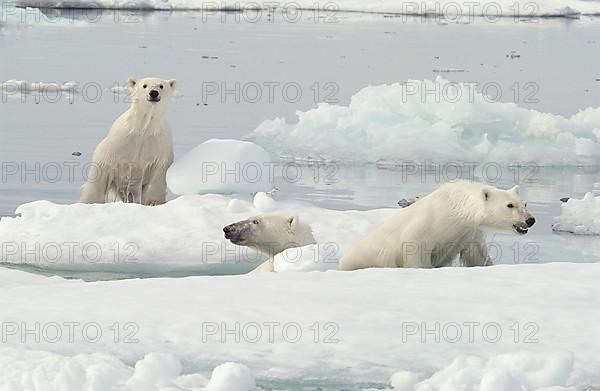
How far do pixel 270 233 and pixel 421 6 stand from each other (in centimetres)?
5413

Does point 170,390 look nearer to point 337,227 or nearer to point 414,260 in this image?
point 414,260

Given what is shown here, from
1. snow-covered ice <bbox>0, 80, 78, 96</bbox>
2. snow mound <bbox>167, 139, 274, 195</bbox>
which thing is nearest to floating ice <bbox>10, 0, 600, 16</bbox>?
snow-covered ice <bbox>0, 80, 78, 96</bbox>

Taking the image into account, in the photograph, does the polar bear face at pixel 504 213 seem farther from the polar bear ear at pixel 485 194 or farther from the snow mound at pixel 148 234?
the snow mound at pixel 148 234

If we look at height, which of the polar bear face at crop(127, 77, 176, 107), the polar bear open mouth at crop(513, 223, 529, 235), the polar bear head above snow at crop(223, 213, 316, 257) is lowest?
the polar bear head above snow at crop(223, 213, 316, 257)

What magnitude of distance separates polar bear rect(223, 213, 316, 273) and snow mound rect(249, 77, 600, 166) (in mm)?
5811

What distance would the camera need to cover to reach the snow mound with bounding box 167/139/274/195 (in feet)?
29.2

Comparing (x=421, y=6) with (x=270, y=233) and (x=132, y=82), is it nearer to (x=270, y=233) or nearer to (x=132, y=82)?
(x=132, y=82)

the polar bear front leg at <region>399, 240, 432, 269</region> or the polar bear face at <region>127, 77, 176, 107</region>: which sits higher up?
the polar bear face at <region>127, 77, 176, 107</region>

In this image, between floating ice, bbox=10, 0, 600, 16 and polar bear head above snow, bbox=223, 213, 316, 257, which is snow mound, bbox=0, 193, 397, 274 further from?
floating ice, bbox=10, 0, 600, 16

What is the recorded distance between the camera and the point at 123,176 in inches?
376

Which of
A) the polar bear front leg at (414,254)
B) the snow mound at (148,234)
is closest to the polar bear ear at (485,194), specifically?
the polar bear front leg at (414,254)

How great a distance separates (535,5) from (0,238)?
57.3 m

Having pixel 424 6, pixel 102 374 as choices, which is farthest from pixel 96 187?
pixel 424 6

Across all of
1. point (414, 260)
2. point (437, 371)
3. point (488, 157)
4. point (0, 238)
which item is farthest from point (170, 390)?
point (488, 157)
